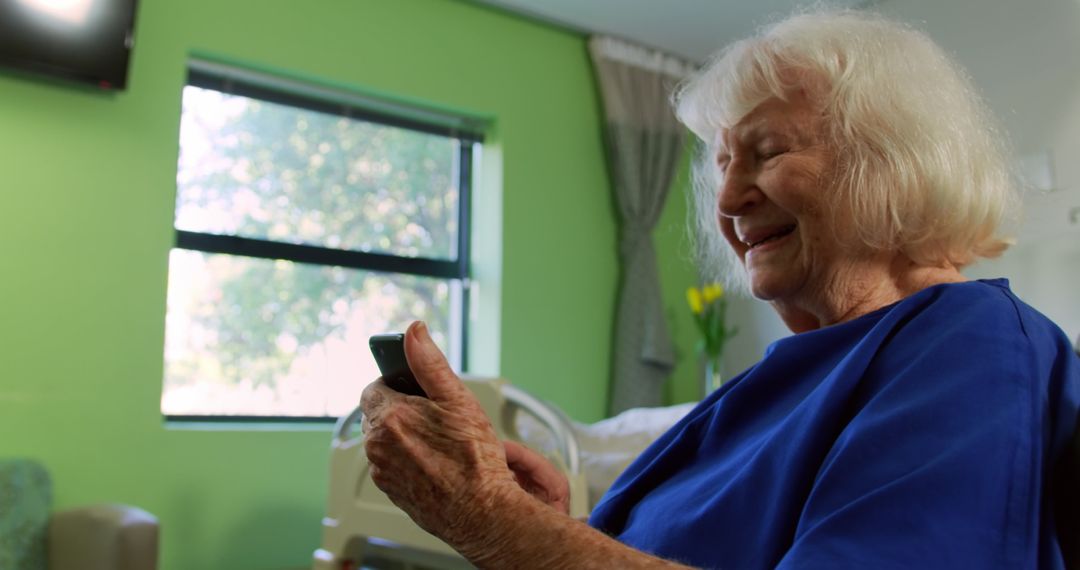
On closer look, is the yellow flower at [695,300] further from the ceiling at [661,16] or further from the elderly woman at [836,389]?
the elderly woman at [836,389]

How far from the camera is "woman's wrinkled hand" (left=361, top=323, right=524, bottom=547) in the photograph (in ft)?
2.67

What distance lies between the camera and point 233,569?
3217mm

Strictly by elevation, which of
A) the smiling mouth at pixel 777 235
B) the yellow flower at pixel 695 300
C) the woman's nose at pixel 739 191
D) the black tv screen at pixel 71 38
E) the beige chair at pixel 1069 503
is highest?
the black tv screen at pixel 71 38

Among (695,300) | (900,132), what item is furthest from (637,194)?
(900,132)

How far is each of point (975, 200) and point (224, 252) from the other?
2923mm

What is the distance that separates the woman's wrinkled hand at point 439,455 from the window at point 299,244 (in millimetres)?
2632

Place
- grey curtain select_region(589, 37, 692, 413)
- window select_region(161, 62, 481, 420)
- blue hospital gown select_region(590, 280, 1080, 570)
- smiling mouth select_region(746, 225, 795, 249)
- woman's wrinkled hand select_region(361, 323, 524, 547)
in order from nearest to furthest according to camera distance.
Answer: blue hospital gown select_region(590, 280, 1080, 570) → woman's wrinkled hand select_region(361, 323, 524, 547) → smiling mouth select_region(746, 225, 795, 249) → window select_region(161, 62, 481, 420) → grey curtain select_region(589, 37, 692, 413)

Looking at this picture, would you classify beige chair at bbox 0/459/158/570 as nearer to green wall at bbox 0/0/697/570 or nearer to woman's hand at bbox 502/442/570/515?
green wall at bbox 0/0/697/570

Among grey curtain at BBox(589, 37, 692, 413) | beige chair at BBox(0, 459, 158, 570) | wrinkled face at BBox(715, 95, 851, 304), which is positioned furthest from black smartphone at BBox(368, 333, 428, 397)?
grey curtain at BBox(589, 37, 692, 413)

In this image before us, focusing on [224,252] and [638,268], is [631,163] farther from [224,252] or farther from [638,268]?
[224,252]

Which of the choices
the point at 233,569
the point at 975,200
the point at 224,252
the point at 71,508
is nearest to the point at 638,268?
the point at 224,252

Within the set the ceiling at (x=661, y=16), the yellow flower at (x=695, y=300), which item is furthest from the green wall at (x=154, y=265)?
the yellow flower at (x=695, y=300)

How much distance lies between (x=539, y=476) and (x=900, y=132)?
24.1 inches

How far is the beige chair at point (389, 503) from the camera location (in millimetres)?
2275
